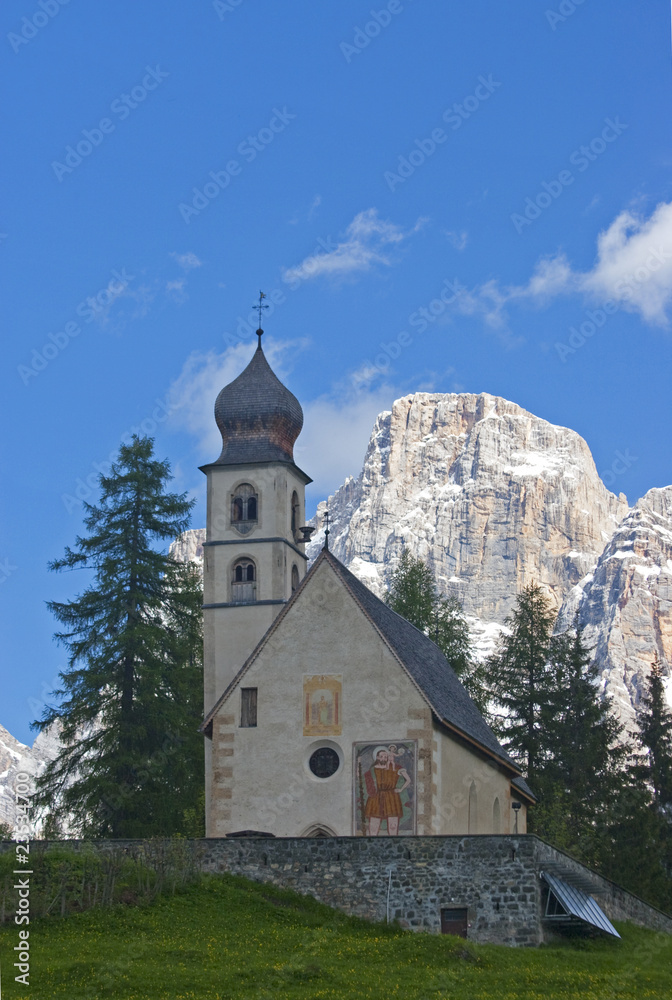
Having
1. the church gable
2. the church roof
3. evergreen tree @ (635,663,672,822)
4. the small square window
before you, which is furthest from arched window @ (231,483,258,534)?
evergreen tree @ (635,663,672,822)

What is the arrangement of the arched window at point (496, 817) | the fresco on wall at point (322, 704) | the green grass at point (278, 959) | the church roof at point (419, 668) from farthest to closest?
the arched window at point (496, 817) → the church roof at point (419, 668) → the fresco on wall at point (322, 704) → the green grass at point (278, 959)

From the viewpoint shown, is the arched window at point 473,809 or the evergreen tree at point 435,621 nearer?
the arched window at point 473,809

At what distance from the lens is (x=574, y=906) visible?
2700 cm

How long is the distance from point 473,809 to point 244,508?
16196 mm

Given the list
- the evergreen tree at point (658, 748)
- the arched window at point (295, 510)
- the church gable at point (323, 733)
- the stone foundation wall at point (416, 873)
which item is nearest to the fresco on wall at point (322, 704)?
the church gable at point (323, 733)

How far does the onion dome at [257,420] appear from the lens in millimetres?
50500

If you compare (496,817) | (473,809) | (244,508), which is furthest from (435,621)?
(473,809)

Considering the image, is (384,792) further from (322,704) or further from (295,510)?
(295,510)

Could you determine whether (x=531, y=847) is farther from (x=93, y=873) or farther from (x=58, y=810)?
(x=58, y=810)

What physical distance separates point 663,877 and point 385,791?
21.3m

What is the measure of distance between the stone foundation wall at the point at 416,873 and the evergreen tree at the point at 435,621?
26.5 metres

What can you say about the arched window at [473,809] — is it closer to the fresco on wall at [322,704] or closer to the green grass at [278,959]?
the fresco on wall at [322,704]

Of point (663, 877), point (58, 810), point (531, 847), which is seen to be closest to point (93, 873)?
point (531, 847)

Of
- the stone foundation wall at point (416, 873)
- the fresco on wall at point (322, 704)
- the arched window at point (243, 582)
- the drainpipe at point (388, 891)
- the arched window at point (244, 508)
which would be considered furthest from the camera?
the arched window at point (244, 508)
